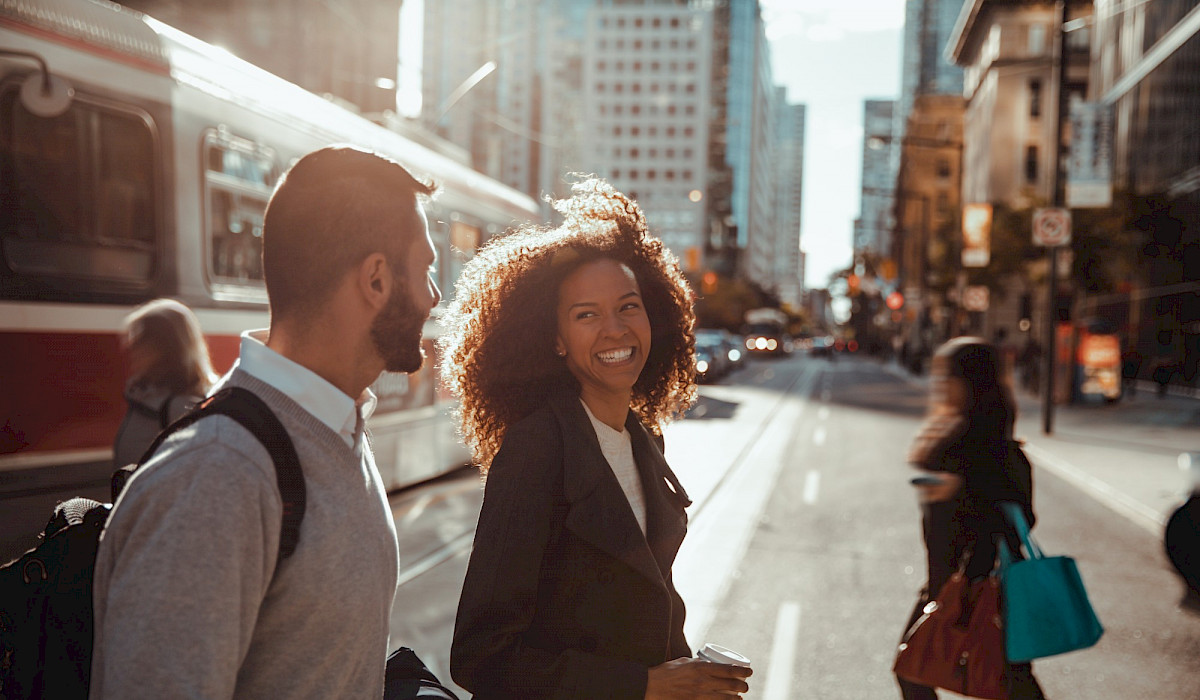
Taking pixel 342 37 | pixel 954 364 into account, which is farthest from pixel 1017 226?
pixel 954 364

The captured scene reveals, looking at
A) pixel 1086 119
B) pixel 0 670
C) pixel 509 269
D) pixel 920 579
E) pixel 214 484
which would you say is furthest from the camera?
pixel 1086 119

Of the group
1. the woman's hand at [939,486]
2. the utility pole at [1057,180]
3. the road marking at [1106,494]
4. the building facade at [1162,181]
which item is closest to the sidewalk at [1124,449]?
the road marking at [1106,494]

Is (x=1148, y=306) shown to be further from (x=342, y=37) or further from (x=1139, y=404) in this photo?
(x=342, y=37)

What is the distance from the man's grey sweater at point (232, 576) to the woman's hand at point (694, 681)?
25.9 inches

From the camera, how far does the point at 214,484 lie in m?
1.31

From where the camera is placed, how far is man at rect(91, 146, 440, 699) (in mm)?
1271

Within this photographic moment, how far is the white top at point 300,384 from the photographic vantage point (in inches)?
60.3

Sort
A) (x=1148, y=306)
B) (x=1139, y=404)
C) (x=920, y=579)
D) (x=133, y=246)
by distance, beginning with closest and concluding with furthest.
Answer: (x=133, y=246)
(x=920, y=579)
(x=1139, y=404)
(x=1148, y=306)

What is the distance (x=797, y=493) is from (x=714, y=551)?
11.6 ft

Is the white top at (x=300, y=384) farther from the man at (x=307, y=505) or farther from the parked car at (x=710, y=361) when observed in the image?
the parked car at (x=710, y=361)

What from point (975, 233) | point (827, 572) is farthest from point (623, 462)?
point (975, 233)

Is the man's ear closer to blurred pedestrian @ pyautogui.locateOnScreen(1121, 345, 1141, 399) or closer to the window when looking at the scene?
blurred pedestrian @ pyautogui.locateOnScreen(1121, 345, 1141, 399)

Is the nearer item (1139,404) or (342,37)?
(1139,404)

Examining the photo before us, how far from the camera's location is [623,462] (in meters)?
2.33
